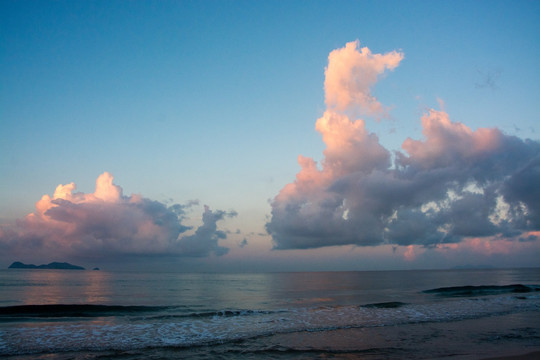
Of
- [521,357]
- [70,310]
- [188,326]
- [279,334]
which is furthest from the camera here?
[70,310]

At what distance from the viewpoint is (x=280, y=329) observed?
842 inches

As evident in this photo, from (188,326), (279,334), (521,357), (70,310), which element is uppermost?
(521,357)

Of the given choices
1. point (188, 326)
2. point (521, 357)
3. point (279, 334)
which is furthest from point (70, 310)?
point (521, 357)

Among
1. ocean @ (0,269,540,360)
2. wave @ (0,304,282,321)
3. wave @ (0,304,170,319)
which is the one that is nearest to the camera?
ocean @ (0,269,540,360)

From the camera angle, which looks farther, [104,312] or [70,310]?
[70,310]

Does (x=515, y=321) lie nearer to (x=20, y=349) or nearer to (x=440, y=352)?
(x=440, y=352)

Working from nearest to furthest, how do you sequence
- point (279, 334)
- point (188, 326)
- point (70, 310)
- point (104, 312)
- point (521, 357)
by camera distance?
1. point (521, 357)
2. point (279, 334)
3. point (188, 326)
4. point (104, 312)
5. point (70, 310)

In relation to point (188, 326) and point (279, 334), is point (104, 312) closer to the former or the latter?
point (188, 326)

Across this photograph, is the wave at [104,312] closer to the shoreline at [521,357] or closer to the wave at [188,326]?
the wave at [188,326]

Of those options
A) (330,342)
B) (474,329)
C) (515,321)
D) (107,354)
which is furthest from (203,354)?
(515,321)

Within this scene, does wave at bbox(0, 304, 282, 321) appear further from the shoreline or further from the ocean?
the shoreline

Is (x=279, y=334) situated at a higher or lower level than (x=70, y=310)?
higher

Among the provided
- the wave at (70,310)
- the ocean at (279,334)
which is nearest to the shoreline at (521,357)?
the ocean at (279,334)

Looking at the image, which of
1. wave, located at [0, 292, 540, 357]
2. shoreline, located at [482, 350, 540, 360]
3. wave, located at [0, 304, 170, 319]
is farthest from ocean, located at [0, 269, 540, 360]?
shoreline, located at [482, 350, 540, 360]
